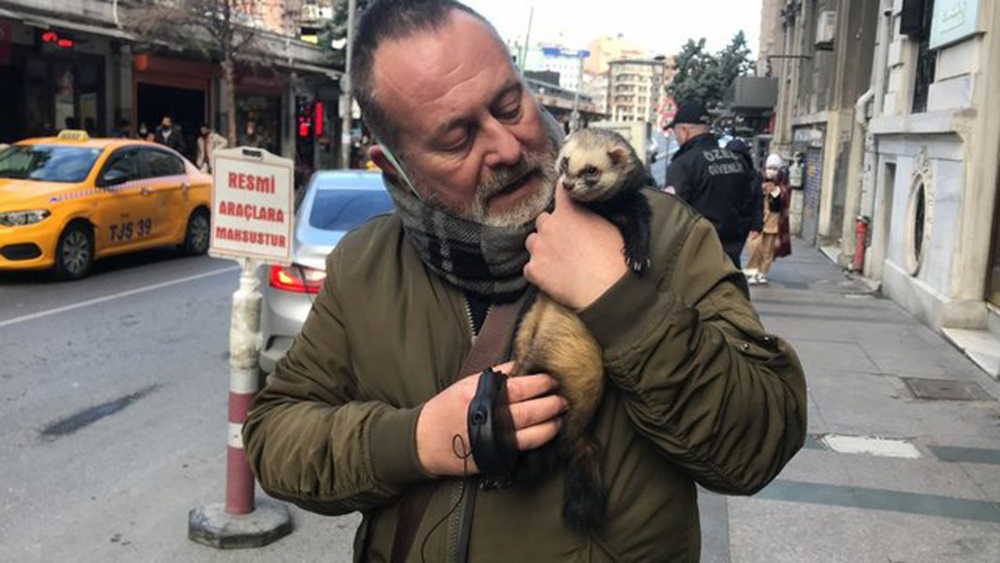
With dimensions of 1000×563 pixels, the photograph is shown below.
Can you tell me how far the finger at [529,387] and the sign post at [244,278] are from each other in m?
3.03

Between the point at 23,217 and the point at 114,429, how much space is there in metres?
5.98

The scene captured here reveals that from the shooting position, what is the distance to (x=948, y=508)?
15.5ft

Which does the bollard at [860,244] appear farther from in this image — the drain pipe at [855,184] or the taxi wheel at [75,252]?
the taxi wheel at [75,252]

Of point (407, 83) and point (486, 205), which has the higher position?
point (407, 83)

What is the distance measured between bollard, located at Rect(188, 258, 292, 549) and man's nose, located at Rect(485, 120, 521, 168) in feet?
9.31

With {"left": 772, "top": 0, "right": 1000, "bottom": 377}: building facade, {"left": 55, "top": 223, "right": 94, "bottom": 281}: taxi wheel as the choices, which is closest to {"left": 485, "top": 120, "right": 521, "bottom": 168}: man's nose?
{"left": 772, "top": 0, "right": 1000, "bottom": 377}: building facade

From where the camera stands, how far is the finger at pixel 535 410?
1362mm

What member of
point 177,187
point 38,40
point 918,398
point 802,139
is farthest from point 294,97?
point 918,398

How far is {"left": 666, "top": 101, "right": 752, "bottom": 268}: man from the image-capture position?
7.83 m

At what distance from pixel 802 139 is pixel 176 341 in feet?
62.4

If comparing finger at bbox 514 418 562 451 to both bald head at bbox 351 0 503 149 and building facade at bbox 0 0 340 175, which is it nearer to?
bald head at bbox 351 0 503 149

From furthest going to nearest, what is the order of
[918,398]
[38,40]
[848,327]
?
[38,40]
[848,327]
[918,398]

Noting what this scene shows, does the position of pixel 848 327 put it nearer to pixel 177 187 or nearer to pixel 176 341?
pixel 176 341

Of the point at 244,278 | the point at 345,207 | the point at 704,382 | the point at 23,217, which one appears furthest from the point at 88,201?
the point at 704,382
